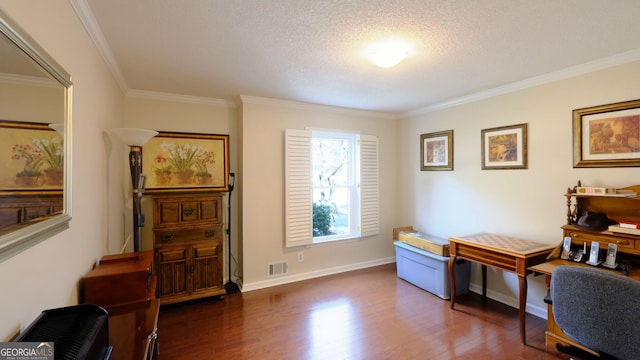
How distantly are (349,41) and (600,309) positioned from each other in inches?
89.1

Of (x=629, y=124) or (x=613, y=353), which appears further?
(x=629, y=124)

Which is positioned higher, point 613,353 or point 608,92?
point 608,92

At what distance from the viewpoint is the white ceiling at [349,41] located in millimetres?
1653

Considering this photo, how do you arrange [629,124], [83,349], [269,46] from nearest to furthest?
[83,349] < [269,46] < [629,124]

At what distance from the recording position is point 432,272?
11.1 ft

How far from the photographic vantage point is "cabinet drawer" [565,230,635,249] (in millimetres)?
2109

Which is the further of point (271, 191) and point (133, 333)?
point (271, 191)

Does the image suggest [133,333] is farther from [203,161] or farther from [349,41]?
[203,161]

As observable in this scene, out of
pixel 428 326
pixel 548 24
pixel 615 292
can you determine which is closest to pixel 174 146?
pixel 428 326

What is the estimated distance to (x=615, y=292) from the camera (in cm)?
152

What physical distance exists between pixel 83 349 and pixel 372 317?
2.48 m

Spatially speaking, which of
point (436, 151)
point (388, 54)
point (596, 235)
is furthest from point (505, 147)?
point (388, 54)

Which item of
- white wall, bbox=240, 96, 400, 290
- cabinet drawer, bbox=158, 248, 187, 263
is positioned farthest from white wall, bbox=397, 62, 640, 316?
cabinet drawer, bbox=158, 248, 187, 263

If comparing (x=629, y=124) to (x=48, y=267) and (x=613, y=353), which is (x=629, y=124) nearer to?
(x=613, y=353)
